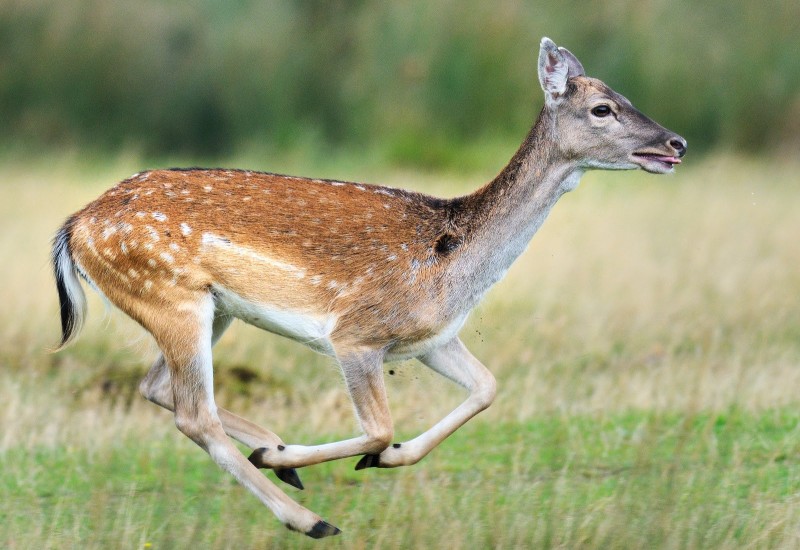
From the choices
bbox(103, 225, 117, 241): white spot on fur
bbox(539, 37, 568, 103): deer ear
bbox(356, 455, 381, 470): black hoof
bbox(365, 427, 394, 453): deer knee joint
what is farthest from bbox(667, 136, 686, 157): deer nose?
bbox(103, 225, 117, 241): white spot on fur

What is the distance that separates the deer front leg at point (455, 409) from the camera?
20.9 feet

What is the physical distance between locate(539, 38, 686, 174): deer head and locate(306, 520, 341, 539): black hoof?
2.02m

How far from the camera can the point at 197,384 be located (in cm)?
631

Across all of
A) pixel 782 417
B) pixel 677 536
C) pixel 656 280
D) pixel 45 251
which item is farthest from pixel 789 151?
pixel 677 536

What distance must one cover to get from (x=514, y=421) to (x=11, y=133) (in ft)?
48.6

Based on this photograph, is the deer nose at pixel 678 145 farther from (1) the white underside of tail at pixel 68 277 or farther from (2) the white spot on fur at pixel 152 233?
(1) the white underside of tail at pixel 68 277

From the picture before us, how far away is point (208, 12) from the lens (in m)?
22.5

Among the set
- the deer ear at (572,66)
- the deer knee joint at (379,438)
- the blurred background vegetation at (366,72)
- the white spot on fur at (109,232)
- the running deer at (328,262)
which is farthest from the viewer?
the blurred background vegetation at (366,72)

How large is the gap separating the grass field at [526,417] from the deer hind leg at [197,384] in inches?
9.2

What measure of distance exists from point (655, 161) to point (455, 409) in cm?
147

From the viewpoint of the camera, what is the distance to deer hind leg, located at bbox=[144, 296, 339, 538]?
6270 millimetres

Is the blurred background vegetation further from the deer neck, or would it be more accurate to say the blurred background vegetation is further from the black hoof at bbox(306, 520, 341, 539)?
the black hoof at bbox(306, 520, 341, 539)

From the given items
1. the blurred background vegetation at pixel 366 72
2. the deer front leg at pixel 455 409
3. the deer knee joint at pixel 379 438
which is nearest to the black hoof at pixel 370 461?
the deer front leg at pixel 455 409

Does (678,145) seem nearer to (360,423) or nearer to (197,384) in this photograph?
(360,423)
